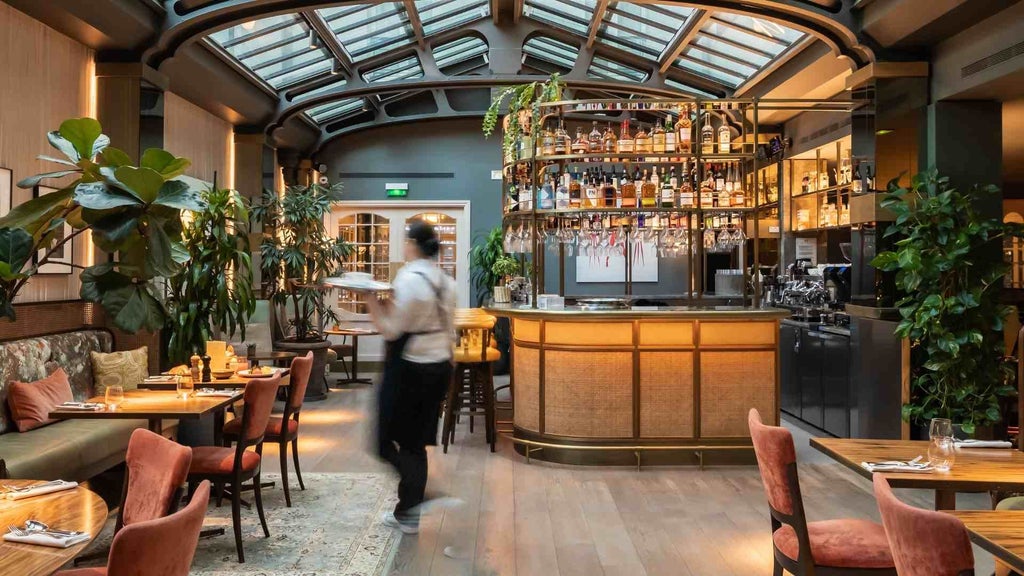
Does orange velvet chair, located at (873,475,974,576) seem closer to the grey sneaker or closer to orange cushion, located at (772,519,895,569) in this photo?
orange cushion, located at (772,519,895,569)

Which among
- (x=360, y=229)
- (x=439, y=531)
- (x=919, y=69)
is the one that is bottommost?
(x=439, y=531)

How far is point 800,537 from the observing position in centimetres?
308

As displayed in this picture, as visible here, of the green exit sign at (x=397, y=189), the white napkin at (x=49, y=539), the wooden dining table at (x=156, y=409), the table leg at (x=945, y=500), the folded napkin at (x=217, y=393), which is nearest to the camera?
the white napkin at (x=49, y=539)

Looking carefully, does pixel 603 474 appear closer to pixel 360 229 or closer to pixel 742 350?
pixel 742 350

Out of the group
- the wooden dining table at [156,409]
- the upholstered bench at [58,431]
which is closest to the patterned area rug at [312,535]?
the upholstered bench at [58,431]

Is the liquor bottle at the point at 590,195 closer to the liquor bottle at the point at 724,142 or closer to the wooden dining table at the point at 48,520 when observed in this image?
the liquor bottle at the point at 724,142

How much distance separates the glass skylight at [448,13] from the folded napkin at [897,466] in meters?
7.97

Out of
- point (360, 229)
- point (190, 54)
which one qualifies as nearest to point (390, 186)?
point (360, 229)

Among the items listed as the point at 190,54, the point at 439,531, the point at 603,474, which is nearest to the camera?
the point at 439,531

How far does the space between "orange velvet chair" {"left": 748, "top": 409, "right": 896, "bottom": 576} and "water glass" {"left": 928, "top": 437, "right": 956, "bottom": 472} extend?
342 millimetres

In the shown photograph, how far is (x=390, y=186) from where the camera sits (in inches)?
532

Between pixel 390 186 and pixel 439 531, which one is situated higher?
pixel 390 186

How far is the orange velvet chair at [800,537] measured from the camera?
305cm

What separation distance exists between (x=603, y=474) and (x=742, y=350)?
4.75 feet
